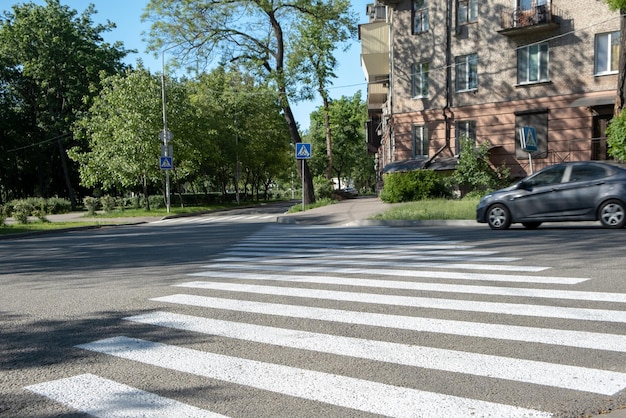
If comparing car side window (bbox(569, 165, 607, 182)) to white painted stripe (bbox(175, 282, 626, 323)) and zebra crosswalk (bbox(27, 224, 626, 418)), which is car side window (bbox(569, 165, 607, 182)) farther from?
white painted stripe (bbox(175, 282, 626, 323))

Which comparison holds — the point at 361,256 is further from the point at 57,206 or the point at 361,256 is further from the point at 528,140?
the point at 57,206

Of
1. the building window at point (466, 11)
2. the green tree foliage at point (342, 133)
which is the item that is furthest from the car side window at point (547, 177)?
the green tree foliage at point (342, 133)

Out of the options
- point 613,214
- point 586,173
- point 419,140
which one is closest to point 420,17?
point 419,140

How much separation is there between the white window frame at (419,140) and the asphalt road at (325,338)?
2131cm

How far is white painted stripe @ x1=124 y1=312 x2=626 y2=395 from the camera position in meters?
3.73

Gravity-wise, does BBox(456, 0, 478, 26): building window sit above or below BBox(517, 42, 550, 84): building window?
above

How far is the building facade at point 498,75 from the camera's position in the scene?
997 inches

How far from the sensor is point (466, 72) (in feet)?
95.0

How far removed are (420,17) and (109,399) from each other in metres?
30.0

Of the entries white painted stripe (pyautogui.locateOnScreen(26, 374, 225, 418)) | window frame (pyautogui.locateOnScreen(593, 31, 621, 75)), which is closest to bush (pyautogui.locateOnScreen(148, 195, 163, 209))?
window frame (pyautogui.locateOnScreen(593, 31, 621, 75))

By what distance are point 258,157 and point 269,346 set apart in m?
53.8

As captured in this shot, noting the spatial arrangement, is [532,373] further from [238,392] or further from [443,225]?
[443,225]

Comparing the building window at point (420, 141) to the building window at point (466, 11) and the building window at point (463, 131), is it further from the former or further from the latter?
the building window at point (466, 11)

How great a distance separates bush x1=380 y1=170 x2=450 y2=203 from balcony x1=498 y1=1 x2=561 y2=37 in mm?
7768
